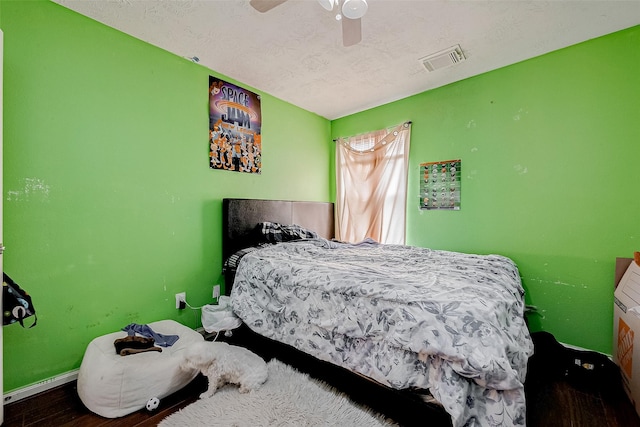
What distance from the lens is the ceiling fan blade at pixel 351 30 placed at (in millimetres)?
1464

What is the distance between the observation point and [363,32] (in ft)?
6.67

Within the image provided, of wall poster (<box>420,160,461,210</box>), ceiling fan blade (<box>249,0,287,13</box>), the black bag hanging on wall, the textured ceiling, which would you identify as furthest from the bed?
the textured ceiling

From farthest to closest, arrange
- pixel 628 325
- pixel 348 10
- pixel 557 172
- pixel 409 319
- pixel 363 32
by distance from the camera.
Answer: pixel 557 172, pixel 363 32, pixel 628 325, pixel 348 10, pixel 409 319

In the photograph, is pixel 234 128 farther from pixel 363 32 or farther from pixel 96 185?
pixel 363 32

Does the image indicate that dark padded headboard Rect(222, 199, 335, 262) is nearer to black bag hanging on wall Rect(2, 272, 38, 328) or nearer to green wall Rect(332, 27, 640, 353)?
black bag hanging on wall Rect(2, 272, 38, 328)

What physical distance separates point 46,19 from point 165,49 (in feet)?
2.29

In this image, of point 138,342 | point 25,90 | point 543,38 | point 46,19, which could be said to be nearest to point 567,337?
point 543,38

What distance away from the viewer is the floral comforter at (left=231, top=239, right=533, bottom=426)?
1.05 meters

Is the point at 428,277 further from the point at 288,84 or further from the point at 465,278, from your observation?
the point at 288,84

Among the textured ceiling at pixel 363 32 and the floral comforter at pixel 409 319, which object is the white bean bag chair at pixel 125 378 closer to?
the floral comforter at pixel 409 319

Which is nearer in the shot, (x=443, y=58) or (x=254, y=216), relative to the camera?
(x=443, y=58)

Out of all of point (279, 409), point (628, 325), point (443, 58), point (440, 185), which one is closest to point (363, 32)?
point (443, 58)

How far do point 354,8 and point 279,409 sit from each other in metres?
2.00

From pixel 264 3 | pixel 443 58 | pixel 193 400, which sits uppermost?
pixel 443 58
